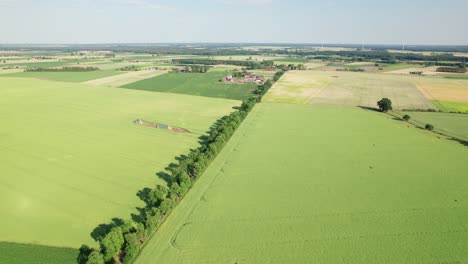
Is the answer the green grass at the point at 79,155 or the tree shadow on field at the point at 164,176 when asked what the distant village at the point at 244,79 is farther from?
the tree shadow on field at the point at 164,176

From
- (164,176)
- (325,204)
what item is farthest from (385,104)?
(164,176)

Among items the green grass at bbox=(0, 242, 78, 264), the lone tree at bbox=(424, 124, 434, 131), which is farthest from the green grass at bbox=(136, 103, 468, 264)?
the green grass at bbox=(0, 242, 78, 264)

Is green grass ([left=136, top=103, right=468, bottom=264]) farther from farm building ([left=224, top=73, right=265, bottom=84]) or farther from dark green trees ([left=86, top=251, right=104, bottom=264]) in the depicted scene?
farm building ([left=224, top=73, right=265, bottom=84])

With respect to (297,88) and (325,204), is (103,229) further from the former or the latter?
(297,88)

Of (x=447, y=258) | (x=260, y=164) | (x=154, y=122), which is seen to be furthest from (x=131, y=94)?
(x=447, y=258)

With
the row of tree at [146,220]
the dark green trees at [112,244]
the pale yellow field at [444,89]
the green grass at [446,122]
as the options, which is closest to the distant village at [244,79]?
the pale yellow field at [444,89]

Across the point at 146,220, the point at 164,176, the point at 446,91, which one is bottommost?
the point at 164,176

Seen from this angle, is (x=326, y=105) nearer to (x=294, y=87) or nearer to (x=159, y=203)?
(x=294, y=87)
